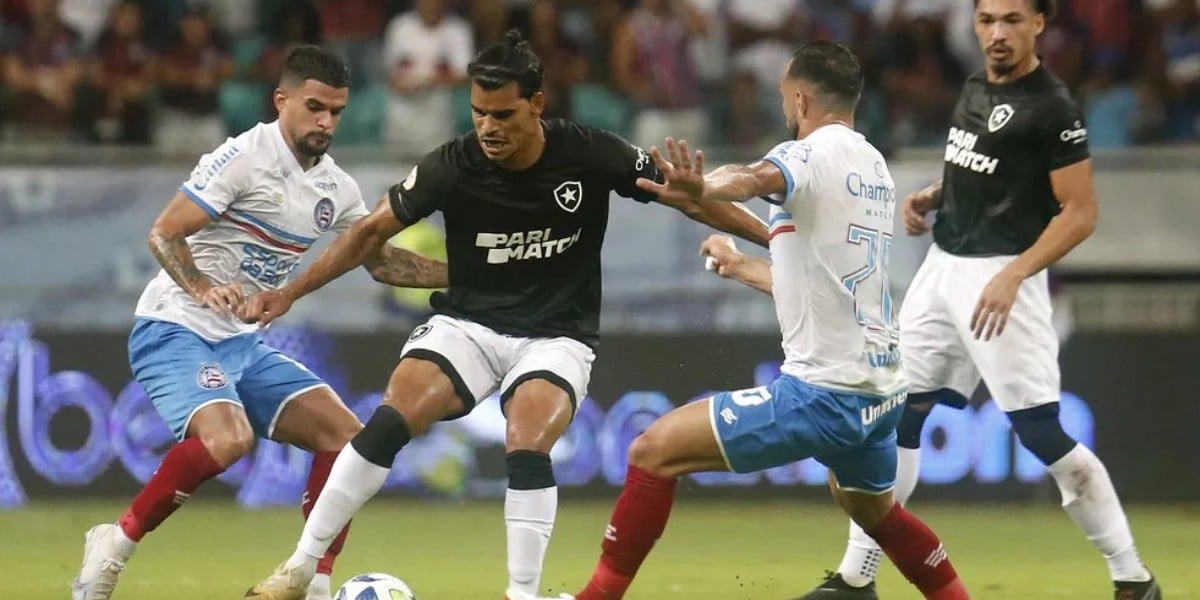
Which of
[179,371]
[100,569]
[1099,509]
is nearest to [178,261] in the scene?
[179,371]

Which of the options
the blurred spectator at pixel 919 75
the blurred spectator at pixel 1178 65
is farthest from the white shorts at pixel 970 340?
the blurred spectator at pixel 1178 65

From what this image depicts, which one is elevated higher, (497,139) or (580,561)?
(497,139)

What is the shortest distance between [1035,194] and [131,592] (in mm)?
4443

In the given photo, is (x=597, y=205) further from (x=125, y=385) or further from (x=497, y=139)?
(x=125, y=385)

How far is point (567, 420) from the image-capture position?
7027 millimetres

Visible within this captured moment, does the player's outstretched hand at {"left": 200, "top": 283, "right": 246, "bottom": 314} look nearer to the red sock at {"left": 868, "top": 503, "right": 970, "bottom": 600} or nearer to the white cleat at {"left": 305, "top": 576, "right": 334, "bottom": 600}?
the white cleat at {"left": 305, "top": 576, "right": 334, "bottom": 600}

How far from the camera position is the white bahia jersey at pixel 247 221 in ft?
25.3

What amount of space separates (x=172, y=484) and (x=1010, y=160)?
12.3 ft

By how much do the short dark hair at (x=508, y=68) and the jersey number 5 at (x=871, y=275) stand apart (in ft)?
4.39

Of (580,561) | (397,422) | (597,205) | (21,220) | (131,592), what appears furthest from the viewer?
(21,220)

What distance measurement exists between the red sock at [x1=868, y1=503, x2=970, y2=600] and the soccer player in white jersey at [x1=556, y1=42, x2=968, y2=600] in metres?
0.19

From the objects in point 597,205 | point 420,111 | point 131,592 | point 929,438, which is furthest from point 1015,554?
point 420,111

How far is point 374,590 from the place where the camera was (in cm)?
682

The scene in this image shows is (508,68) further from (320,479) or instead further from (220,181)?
(320,479)
